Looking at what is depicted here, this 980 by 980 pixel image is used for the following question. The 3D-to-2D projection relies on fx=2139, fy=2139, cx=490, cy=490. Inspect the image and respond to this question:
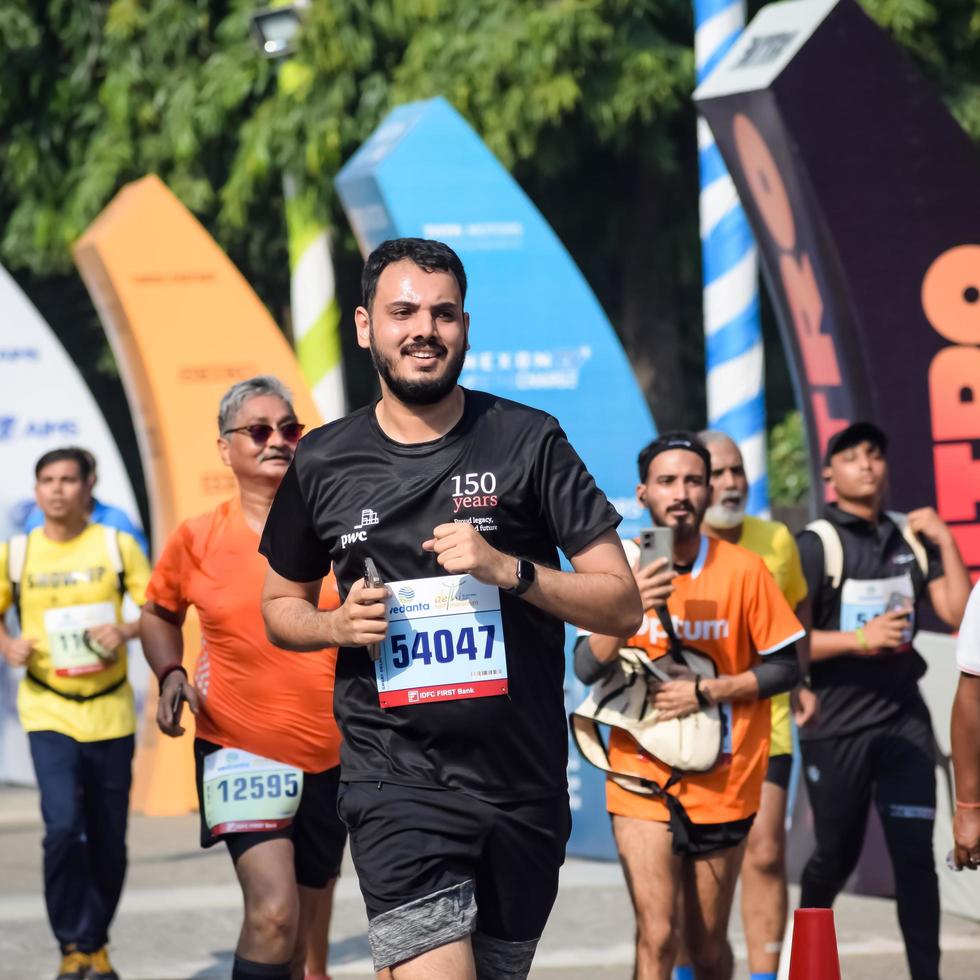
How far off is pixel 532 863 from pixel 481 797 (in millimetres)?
204

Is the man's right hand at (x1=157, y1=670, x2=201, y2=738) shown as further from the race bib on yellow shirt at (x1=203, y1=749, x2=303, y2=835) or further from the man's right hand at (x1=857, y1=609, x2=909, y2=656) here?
the man's right hand at (x1=857, y1=609, x2=909, y2=656)

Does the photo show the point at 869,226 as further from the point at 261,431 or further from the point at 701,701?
the point at 261,431

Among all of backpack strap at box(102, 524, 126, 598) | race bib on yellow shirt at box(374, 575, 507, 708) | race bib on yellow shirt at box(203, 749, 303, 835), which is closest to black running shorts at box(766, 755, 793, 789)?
race bib on yellow shirt at box(203, 749, 303, 835)

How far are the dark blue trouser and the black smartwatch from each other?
161 inches

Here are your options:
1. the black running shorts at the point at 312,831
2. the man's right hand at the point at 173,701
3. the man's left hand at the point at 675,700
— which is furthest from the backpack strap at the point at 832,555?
the man's right hand at the point at 173,701

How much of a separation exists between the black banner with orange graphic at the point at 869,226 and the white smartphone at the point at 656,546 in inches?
124

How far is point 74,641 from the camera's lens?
8.45m

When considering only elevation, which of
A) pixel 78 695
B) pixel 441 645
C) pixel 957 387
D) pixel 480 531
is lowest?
pixel 78 695

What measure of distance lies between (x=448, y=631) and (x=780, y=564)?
3186mm

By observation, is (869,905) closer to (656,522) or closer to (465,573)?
(656,522)

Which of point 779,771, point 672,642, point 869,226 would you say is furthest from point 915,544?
point 869,226

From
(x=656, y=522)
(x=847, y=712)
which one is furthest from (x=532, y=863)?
(x=847, y=712)

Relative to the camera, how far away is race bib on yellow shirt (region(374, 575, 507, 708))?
449cm

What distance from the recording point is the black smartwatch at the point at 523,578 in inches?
170
